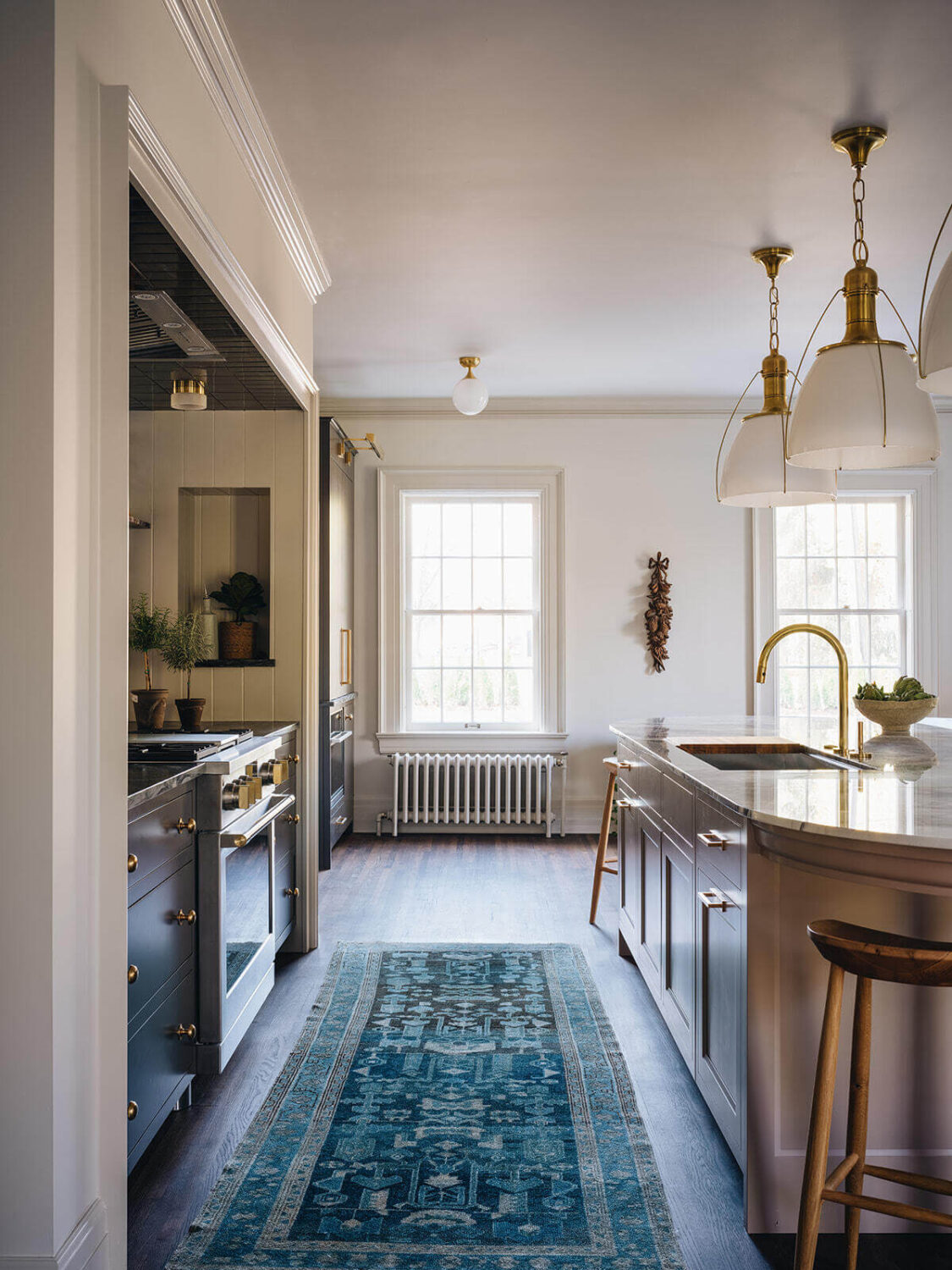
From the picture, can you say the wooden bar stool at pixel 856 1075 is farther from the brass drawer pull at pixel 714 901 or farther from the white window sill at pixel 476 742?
the white window sill at pixel 476 742

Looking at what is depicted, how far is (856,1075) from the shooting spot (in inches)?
70.3

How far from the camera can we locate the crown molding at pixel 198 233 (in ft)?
6.06

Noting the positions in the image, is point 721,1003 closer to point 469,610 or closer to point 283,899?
point 283,899

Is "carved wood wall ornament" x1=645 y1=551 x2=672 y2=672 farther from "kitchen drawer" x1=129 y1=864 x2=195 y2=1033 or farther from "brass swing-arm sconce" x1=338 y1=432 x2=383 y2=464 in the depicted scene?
"kitchen drawer" x1=129 y1=864 x2=195 y2=1033

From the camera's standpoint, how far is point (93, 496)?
5.49ft

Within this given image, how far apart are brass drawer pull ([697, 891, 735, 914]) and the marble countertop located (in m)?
0.24

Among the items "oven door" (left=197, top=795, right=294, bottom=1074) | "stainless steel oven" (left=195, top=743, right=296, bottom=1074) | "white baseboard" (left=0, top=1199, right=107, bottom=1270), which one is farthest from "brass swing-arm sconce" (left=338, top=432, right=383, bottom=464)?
"white baseboard" (left=0, top=1199, right=107, bottom=1270)

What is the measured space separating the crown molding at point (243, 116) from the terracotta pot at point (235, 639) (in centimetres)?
147

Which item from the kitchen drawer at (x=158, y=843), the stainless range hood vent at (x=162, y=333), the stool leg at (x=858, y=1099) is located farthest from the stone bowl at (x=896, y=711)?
the stainless range hood vent at (x=162, y=333)

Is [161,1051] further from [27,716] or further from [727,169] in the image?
[727,169]

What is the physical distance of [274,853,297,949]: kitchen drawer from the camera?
10.8 feet

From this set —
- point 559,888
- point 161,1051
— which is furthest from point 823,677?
point 161,1051

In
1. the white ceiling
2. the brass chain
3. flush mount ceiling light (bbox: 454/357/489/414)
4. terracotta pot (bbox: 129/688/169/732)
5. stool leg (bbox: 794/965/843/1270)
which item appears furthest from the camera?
flush mount ceiling light (bbox: 454/357/489/414)

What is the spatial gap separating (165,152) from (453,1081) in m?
2.51
